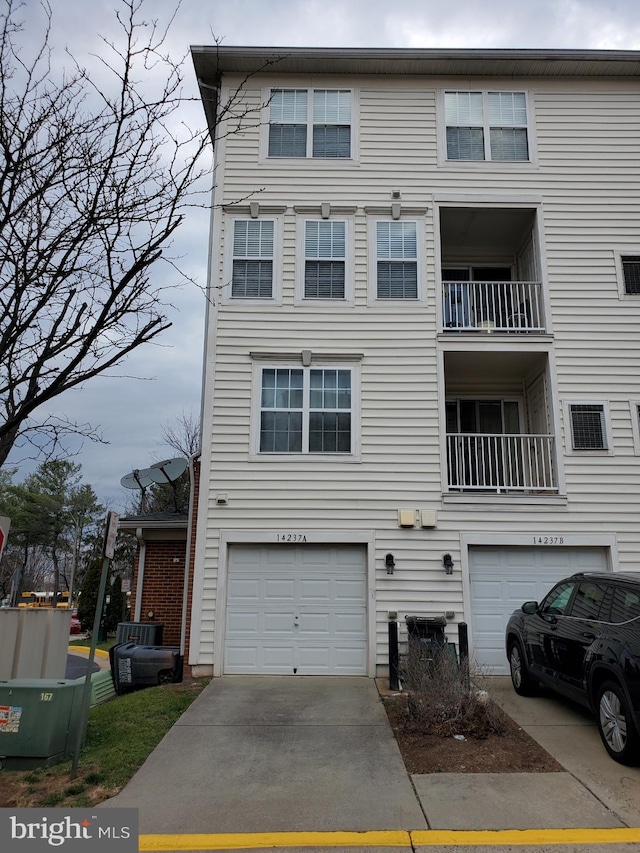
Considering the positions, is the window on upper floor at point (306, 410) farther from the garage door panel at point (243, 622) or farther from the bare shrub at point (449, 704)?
the bare shrub at point (449, 704)

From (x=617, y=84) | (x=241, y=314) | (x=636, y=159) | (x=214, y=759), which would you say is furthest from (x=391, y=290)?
(x=214, y=759)

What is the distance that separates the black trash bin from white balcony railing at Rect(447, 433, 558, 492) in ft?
17.7

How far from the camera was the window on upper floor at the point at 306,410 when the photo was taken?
10.9 meters

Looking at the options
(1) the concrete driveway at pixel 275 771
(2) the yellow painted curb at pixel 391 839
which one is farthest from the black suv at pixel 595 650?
(1) the concrete driveway at pixel 275 771

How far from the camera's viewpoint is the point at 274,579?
34.3 feet

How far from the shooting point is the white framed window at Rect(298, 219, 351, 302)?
Answer: 37.9 feet

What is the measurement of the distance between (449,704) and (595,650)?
1.69 metres

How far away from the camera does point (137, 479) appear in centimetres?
1259

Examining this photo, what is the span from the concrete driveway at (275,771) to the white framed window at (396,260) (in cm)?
693

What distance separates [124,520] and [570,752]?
890cm

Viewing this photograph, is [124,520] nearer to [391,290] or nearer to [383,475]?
[383,475]

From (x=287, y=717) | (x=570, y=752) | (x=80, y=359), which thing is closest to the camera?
(x=80, y=359)

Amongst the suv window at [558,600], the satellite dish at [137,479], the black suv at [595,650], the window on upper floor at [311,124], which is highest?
the window on upper floor at [311,124]

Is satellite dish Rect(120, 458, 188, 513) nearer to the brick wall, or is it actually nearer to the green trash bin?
the brick wall
